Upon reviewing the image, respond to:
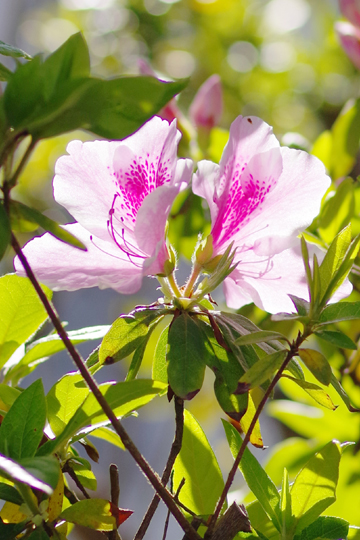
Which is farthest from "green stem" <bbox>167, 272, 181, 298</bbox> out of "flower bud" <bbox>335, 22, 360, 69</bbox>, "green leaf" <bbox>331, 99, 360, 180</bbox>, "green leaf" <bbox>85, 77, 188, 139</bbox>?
"flower bud" <bbox>335, 22, 360, 69</bbox>

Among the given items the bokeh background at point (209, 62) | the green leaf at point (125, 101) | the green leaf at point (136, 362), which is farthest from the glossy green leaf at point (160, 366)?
the bokeh background at point (209, 62)

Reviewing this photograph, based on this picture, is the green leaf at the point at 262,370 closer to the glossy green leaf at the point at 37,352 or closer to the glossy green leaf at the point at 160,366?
the glossy green leaf at the point at 160,366

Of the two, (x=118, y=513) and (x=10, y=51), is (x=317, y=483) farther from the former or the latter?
(x=10, y=51)

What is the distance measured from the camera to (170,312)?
531 mm

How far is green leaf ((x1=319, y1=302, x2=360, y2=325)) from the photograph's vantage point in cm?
46

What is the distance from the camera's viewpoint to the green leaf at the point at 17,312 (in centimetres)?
59

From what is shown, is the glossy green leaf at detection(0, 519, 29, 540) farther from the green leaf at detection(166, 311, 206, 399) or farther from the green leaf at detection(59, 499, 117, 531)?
the green leaf at detection(166, 311, 206, 399)

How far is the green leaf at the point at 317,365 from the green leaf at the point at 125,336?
14 centimetres

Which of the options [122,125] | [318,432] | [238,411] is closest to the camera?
[122,125]

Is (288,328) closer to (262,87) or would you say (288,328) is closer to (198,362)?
(198,362)

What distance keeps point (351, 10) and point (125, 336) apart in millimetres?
828

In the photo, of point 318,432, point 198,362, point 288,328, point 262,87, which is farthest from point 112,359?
point 262,87

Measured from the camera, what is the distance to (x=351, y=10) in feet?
3.39

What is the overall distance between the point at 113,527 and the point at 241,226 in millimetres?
→ 282
